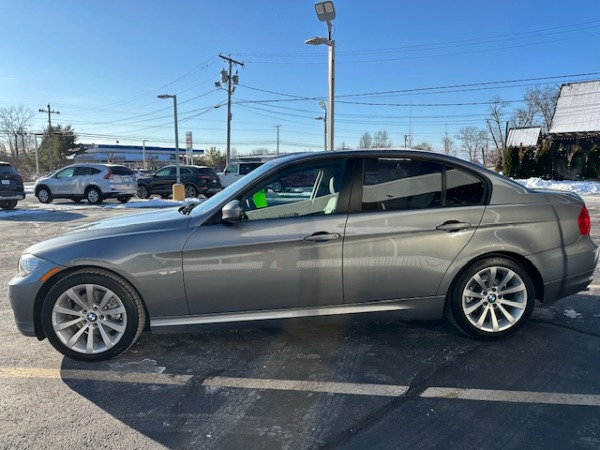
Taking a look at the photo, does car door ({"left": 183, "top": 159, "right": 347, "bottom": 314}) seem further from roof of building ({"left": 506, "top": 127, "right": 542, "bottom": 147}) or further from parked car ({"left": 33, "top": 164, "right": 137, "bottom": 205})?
roof of building ({"left": 506, "top": 127, "right": 542, "bottom": 147})

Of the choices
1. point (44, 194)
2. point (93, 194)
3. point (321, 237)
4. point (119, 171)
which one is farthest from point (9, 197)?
point (321, 237)

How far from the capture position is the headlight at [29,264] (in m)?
3.18

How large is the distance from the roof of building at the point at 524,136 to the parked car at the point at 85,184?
3394 centimetres

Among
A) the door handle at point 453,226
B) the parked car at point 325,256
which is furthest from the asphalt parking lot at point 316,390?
the door handle at point 453,226

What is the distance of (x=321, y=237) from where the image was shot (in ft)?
10.5

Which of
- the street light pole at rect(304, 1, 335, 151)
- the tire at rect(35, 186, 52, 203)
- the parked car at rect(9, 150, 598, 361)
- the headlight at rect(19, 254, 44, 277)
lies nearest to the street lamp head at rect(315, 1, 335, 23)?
the street light pole at rect(304, 1, 335, 151)

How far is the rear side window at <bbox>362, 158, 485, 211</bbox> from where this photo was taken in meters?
3.39

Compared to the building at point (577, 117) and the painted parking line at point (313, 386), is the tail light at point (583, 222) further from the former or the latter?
the building at point (577, 117)

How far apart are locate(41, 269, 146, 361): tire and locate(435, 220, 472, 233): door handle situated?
2.49m

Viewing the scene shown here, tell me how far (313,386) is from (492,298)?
173 cm

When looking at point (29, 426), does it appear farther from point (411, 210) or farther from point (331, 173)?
point (411, 210)

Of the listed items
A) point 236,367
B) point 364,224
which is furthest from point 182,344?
point 364,224

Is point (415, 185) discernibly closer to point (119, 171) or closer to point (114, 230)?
point (114, 230)

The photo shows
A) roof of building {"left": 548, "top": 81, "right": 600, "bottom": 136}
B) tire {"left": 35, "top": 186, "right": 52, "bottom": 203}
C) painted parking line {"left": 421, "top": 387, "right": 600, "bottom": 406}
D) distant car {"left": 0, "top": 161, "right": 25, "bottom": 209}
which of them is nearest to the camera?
painted parking line {"left": 421, "top": 387, "right": 600, "bottom": 406}
